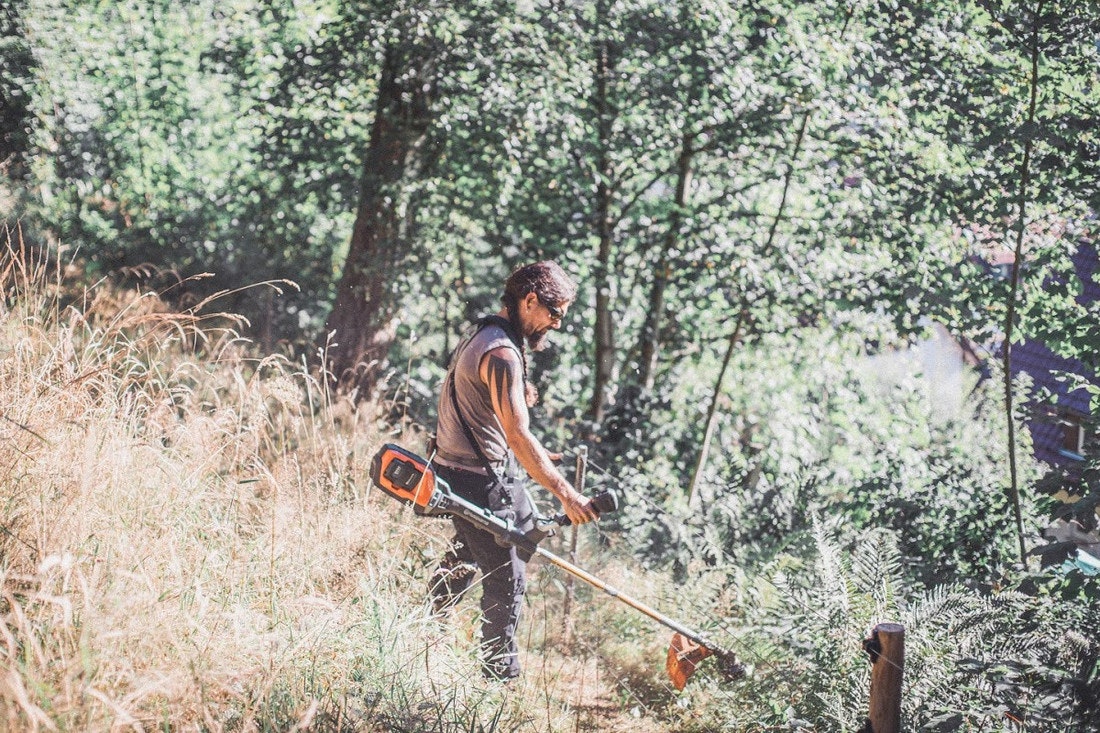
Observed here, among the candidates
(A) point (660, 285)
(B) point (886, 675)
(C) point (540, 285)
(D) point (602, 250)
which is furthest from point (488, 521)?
(A) point (660, 285)

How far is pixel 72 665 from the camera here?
7.27 ft

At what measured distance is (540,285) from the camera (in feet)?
11.4

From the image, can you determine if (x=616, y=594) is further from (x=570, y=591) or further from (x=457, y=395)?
(x=570, y=591)

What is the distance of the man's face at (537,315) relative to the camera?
11.4 feet

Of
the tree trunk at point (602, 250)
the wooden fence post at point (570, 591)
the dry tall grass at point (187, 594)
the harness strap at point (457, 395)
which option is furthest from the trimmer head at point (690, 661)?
the tree trunk at point (602, 250)

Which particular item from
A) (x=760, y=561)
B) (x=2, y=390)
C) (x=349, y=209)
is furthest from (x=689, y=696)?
(x=349, y=209)

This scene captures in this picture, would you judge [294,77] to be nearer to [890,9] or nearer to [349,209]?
[349,209]

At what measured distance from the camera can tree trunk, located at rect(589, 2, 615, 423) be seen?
6844mm

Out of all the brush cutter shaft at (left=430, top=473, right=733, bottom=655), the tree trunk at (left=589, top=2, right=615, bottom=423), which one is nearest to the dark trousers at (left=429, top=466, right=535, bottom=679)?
the brush cutter shaft at (left=430, top=473, right=733, bottom=655)

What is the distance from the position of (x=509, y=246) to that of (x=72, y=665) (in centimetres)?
557

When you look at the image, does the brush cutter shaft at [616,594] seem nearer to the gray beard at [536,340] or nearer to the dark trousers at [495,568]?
the dark trousers at [495,568]

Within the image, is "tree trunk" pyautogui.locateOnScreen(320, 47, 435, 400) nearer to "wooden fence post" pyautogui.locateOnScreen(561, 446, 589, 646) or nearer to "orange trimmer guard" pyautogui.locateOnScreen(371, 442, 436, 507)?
"wooden fence post" pyautogui.locateOnScreen(561, 446, 589, 646)

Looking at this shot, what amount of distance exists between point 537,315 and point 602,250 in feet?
13.4

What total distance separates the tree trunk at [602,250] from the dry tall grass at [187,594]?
384 centimetres
